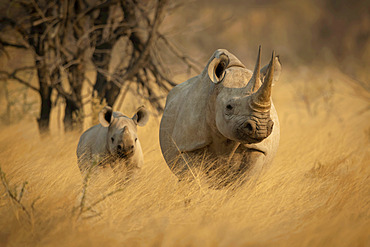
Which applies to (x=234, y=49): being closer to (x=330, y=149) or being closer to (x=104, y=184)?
(x=330, y=149)

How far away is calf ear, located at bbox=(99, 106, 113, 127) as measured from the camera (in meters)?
5.63

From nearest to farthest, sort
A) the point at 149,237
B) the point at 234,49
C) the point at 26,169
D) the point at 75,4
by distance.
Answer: the point at 149,237, the point at 26,169, the point at 75,4, the point at 234,49

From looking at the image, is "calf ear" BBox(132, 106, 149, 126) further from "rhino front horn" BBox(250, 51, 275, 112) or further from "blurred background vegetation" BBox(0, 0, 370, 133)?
"rhino front horn" BBox(250, 51, 275, 112)

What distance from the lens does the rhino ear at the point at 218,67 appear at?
428 cm

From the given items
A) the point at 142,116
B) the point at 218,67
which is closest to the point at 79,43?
the point at 142,116

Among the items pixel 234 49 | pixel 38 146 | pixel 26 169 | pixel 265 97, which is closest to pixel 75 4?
pixel 38 146

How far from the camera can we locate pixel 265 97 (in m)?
3.83

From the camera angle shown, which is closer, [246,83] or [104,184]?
[246,83]

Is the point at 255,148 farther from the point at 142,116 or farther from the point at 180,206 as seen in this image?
the point at 142,116

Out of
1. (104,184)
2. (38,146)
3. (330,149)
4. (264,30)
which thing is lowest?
(330,149)

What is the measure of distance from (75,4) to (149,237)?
20.1ft

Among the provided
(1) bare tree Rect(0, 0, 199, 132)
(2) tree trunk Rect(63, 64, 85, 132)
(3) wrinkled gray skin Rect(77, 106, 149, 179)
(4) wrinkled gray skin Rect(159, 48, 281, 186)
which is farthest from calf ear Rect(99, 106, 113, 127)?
(2) tree trunk Rect(63, 64, 85, 132)

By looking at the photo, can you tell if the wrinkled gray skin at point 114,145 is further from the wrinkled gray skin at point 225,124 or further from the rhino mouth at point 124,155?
the wrinkled gray skin at point 225,124

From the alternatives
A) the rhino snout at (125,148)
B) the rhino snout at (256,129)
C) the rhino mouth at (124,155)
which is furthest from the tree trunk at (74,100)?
the rhino snout at (256,129)
